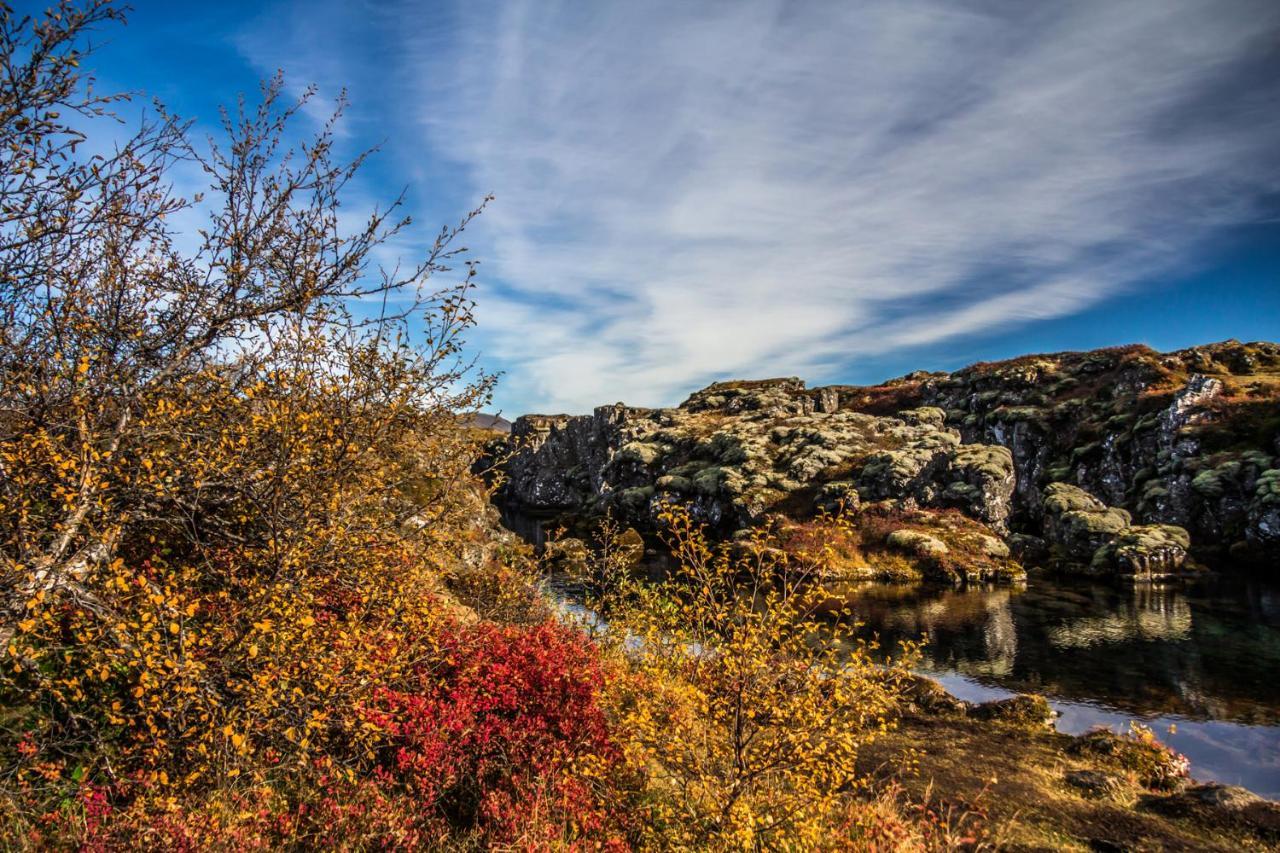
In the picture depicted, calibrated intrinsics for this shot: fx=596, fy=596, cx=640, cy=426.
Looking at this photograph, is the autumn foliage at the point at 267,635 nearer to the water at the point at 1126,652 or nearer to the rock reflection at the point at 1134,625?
the water at the point at 1126,652

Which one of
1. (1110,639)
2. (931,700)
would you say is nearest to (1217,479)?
(1110,639)

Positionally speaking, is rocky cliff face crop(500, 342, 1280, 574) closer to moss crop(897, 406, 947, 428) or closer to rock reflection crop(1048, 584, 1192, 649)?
moss crop(897, 406, 947, 428)

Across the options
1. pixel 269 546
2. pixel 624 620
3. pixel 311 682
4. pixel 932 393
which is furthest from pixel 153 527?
pixel 932 393

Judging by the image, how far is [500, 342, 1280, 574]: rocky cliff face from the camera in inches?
1930

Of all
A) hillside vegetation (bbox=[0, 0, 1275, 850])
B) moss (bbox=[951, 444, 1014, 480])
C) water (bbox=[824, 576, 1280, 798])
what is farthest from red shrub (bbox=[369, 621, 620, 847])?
moss (bbox=[951, 444, 1014, 480])

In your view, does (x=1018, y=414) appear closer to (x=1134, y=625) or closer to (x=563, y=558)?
(x=1134, y=625)

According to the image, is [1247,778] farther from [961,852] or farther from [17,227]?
[17,227]

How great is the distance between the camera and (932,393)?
102m

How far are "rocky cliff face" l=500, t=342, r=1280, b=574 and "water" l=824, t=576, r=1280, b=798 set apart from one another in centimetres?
792

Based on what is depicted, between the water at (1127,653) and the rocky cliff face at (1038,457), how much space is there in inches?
312

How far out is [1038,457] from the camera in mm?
74938

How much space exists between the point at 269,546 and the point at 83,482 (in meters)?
2.09

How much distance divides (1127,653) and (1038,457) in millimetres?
58532

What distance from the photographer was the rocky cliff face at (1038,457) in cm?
4903
